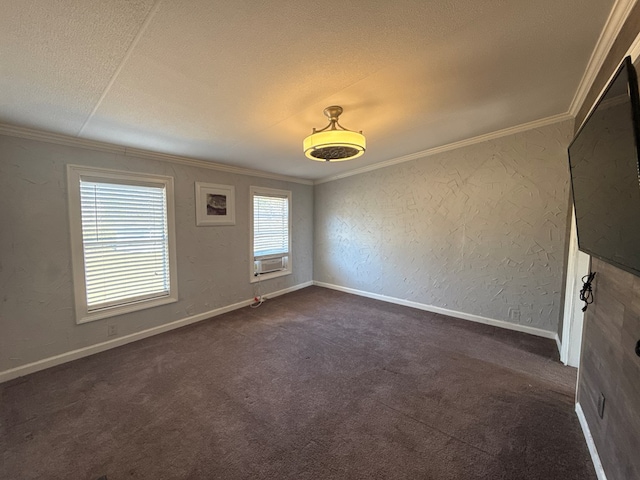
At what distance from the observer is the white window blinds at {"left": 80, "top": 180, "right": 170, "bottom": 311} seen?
2680 mm

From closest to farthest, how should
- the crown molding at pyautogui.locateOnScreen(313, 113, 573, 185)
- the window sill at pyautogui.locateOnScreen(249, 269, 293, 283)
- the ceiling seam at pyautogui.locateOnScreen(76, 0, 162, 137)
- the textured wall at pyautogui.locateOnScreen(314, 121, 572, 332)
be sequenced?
the ceiling seam at pyautogui.locateOnScreen(76, 0, 162, 137) < the crown molding at pyautogui.locateOnScreen(313, 113, 573, 185) < the textured wall at pyautogui.locateOnScreen(314, 121, 572, 332) < the window sill at pyautogui.locateOnScreen(249, 269, 293, 283)

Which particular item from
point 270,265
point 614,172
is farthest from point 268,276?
point 614,172

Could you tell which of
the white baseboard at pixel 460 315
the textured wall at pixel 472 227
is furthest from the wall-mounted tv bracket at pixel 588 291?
the white baseboard at pixel 460 315

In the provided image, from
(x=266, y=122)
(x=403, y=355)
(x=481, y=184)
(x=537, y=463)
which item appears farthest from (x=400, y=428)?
(x=481, y=184)

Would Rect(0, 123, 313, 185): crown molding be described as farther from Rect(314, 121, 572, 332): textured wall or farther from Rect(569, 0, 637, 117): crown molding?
Rect(569, 0, 637, 117): crown molding

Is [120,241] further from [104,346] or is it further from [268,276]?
[268,276]

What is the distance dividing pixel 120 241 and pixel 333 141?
8.75 feet

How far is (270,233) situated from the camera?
15.1ft

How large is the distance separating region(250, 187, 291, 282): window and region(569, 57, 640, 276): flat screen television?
12.7 ft

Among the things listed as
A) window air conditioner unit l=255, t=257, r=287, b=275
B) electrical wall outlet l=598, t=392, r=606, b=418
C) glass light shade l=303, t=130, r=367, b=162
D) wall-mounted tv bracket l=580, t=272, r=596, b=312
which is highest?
glass light shade l=303, t=130, r=367, b=162

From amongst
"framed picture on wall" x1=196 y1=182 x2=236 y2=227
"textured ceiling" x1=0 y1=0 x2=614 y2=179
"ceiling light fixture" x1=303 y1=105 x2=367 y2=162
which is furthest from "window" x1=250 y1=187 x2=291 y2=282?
"ceiling light fixture" x1=303 y1=105 x2=367 y2=162

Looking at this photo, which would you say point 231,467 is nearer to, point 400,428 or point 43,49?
point 400,428

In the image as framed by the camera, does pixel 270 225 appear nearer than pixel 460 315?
No

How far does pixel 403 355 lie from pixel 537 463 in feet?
4.10
